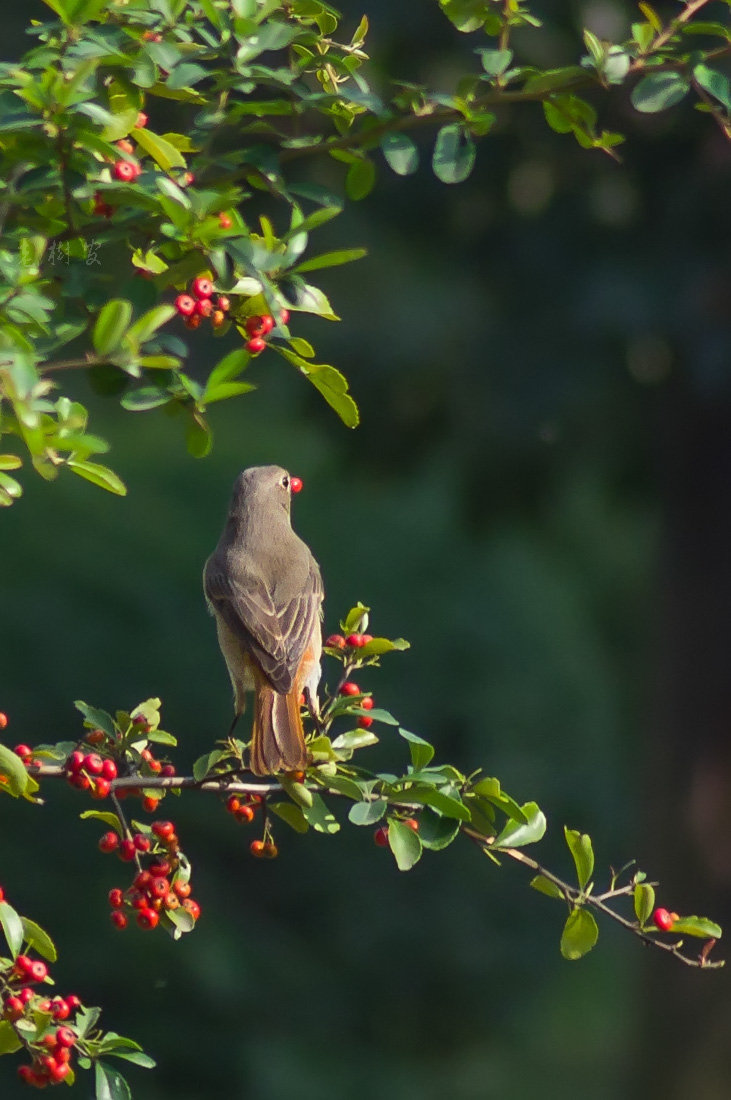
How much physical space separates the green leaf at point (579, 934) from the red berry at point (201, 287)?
45.0 inches

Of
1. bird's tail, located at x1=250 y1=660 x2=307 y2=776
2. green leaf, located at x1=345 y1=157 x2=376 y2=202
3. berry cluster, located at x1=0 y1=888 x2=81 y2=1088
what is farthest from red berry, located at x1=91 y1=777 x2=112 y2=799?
green leaf, located at x1=345 y1=157 x2=376 y2=202

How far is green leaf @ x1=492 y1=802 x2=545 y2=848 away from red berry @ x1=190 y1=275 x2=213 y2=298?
949mm

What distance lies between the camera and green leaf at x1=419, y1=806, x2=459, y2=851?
103 inches

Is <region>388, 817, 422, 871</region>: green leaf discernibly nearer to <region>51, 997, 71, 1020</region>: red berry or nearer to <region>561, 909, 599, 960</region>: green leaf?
<region>561, 909, 599, 960</region>: green leaf

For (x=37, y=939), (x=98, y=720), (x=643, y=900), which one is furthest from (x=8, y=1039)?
(x=643, y=900)

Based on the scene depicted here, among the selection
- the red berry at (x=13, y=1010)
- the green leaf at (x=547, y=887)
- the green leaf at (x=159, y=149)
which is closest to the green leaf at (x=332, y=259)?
the green leaf at (x=159, y=149)

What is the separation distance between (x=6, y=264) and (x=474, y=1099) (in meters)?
9.44

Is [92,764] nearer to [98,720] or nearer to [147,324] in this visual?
[98,720]

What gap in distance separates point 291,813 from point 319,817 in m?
0.06

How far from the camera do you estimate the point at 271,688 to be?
405cm

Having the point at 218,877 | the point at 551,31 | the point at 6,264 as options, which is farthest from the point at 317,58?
the point at 218,877

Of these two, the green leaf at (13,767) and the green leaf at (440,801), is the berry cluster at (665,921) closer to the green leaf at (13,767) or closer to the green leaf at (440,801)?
the green leaf at (440,801)

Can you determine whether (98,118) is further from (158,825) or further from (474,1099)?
(474,1099)

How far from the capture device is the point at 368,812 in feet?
8.65
